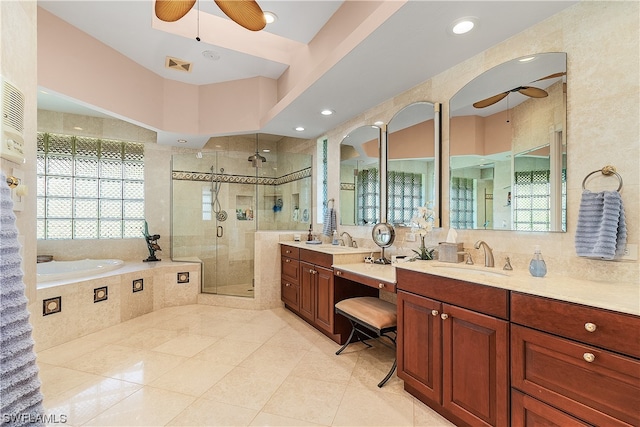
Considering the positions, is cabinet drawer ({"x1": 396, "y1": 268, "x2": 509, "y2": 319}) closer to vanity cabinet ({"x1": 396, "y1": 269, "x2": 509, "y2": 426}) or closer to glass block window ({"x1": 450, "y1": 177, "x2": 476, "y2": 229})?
vanity cabinet ({"x1": 396, "y1": 269, "x2": 509, "y2": 426})

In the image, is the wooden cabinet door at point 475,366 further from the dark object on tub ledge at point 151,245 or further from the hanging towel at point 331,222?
the dark object on tub ledge at point 151,245

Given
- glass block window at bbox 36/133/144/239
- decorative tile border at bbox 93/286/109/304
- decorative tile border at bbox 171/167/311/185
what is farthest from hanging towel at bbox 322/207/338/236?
glass block window at bbox 36/133/144/239

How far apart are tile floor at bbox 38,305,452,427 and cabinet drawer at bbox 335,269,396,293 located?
68cm

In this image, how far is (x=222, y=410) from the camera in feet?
5.98

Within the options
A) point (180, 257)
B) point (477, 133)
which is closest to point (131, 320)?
→ point (180, 257)

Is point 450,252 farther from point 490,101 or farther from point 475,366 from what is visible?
point 490,101

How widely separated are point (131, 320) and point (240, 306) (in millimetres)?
1250

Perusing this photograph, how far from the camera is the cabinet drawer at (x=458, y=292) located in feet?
4.70

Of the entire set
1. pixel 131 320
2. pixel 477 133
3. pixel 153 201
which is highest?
pixel 477 133

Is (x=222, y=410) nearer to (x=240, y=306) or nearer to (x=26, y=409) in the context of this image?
(x=26, y=409)

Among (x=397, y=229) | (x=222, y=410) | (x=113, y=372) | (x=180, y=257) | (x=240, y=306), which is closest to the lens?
(x=222, y=410)

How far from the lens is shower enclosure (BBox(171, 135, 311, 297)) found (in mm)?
4410

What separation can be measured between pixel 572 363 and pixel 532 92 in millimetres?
1549

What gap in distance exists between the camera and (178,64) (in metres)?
3.56
